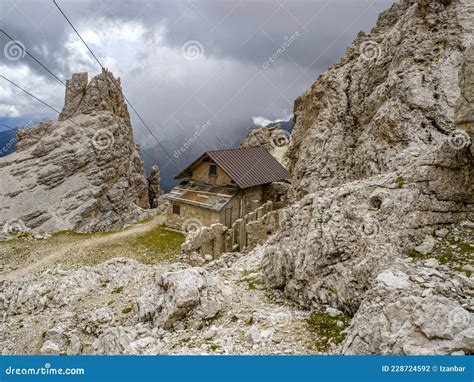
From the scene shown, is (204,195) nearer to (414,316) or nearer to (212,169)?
(212,169)

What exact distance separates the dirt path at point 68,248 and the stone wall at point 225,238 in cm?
1089

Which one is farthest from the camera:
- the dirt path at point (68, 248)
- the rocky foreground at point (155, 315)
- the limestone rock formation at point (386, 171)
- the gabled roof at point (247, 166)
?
the gabled roof at point (247, 166)

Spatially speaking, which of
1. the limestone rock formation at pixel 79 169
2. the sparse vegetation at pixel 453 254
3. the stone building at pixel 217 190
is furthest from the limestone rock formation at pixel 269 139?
the sparse vegetation at pixel 453 254

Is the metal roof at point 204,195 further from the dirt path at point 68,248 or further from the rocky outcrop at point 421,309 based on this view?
the rocky outcrop at point 421,309

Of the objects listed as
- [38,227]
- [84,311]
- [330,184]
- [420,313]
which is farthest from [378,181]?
[38,227]

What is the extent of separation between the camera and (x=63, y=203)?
63000mm

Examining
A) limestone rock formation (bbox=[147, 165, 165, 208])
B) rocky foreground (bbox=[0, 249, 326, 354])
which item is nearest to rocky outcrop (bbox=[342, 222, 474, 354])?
rocky foreground (bbox=[0, 249, 326, 354])

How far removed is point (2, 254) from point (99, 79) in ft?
191

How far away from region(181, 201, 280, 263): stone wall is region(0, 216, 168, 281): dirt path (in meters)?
10.9

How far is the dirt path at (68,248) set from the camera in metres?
27.2

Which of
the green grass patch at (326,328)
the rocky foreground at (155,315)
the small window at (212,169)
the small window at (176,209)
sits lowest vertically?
the green grass patch at (326,328)

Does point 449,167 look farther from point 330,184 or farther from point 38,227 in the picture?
point 38,227

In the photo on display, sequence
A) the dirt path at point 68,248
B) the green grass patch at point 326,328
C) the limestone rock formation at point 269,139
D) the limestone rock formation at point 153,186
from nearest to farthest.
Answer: the green grass patch at point 326,328 < the dirt path at point 68,248 < the limestone rock formation at point 269,139 < the limestone rock formation at point 153,186

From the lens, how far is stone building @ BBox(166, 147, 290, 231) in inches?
1414
